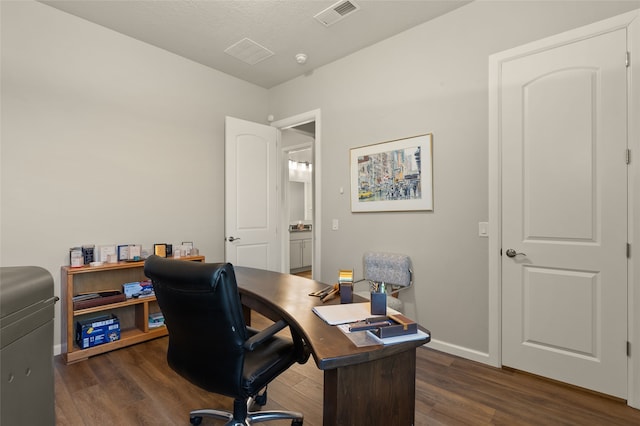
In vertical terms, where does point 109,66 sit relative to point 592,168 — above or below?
above

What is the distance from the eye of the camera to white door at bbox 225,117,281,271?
3.64 meters

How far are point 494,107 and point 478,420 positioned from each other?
2.16 metres

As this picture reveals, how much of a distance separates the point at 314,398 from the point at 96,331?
6.52ft

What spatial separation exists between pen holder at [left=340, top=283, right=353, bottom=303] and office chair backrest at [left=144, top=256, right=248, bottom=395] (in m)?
0.53

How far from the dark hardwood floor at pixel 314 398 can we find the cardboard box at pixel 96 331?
17 cm

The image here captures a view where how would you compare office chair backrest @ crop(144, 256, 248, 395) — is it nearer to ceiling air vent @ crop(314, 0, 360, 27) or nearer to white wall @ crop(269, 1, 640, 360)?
white wall @ crop(269, 1, 640, 360)

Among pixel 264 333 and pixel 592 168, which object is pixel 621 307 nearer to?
pixel 592 168

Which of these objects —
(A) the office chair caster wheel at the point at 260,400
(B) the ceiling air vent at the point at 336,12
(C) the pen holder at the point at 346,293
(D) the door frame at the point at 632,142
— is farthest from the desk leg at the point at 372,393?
(B) the ceiling air vent at the point at 336,12

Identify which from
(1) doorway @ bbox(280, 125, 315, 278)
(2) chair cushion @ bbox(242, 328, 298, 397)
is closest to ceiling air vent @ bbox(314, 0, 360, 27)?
(1) doorway @ bbox(280, 125, 315, 278)

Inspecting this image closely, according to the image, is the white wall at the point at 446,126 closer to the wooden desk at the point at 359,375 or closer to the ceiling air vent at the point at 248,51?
the ceiling air vent at the point at 248,51

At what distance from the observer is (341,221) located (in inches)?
136

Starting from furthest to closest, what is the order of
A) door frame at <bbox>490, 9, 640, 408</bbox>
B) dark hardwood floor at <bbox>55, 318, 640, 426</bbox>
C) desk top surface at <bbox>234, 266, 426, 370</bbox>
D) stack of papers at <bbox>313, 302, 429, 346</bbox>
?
door frame at <bbox>490, 9, 640, 408</bbox> → dark hardwood floor at <bbox>55, 318, 640, 426</bbox> → stack of papers at <bbox>313, 302, 429, 346</bbox> → desk top surface at <bbox>234, 266, 426, 370</bbox>

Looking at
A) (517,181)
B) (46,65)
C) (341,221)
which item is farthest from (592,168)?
(46,65)

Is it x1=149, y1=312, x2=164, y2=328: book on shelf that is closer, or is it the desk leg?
the desk leg
